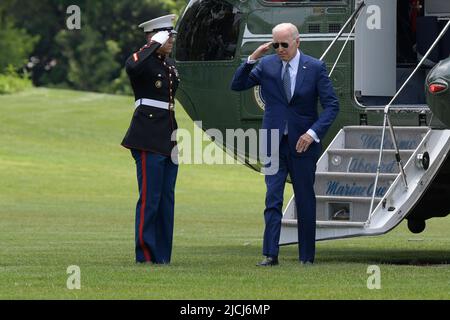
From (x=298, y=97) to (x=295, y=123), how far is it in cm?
21

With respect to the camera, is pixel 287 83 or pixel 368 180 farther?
pixel 368 180

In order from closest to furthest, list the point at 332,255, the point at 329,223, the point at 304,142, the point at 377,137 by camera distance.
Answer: the point at 304,142 → the point at 329,223 → the point at 377,137 → the point at 332,255

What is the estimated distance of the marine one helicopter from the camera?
12.2 metres

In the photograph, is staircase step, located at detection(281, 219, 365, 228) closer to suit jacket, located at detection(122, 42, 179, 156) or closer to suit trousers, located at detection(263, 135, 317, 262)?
suit trousers, located at detection(263, 135, 317, 262)

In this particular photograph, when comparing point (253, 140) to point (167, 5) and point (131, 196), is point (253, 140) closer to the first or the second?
point (131, 196)

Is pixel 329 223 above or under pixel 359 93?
under

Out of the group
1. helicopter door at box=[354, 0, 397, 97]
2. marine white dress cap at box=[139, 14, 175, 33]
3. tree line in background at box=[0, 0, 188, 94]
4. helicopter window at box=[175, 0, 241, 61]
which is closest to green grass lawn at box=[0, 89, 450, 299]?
helicopter door at box=[354, 0, 397, 97]

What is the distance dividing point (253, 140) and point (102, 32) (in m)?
66.1

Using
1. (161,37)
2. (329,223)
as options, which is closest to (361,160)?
(329,223)

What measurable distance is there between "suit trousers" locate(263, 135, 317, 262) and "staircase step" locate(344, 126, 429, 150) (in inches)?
64.9

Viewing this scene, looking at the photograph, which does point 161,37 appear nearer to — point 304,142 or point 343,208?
point 304,142

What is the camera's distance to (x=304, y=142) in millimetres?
11328
